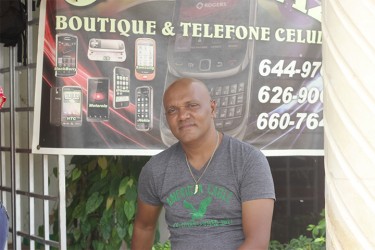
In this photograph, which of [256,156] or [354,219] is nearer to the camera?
[354,219]

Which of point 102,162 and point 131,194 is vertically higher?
point 102,162

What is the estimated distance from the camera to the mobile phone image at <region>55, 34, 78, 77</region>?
12.9 ft

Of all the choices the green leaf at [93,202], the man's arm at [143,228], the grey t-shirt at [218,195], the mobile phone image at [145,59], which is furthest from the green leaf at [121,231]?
the grey t-shirt at [218,195]

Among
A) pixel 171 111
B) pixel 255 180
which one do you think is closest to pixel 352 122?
pixel 255 180

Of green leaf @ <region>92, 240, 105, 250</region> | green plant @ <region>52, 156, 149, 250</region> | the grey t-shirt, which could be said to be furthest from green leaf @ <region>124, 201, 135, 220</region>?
the grey t-shirt

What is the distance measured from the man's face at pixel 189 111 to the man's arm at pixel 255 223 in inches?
13.6

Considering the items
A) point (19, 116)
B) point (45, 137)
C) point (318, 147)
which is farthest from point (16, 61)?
point (318, 147)

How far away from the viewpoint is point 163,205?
2.77 metres

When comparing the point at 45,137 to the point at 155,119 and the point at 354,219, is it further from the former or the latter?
the point at 354,219

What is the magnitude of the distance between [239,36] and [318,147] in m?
0.96

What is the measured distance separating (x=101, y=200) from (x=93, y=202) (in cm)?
6

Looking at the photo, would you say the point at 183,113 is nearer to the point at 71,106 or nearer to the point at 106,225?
the point at 71,106

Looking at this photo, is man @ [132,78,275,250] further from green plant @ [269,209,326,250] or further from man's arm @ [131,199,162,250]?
green plant @ [269,209,326,250]

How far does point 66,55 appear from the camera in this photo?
3.95 metres
